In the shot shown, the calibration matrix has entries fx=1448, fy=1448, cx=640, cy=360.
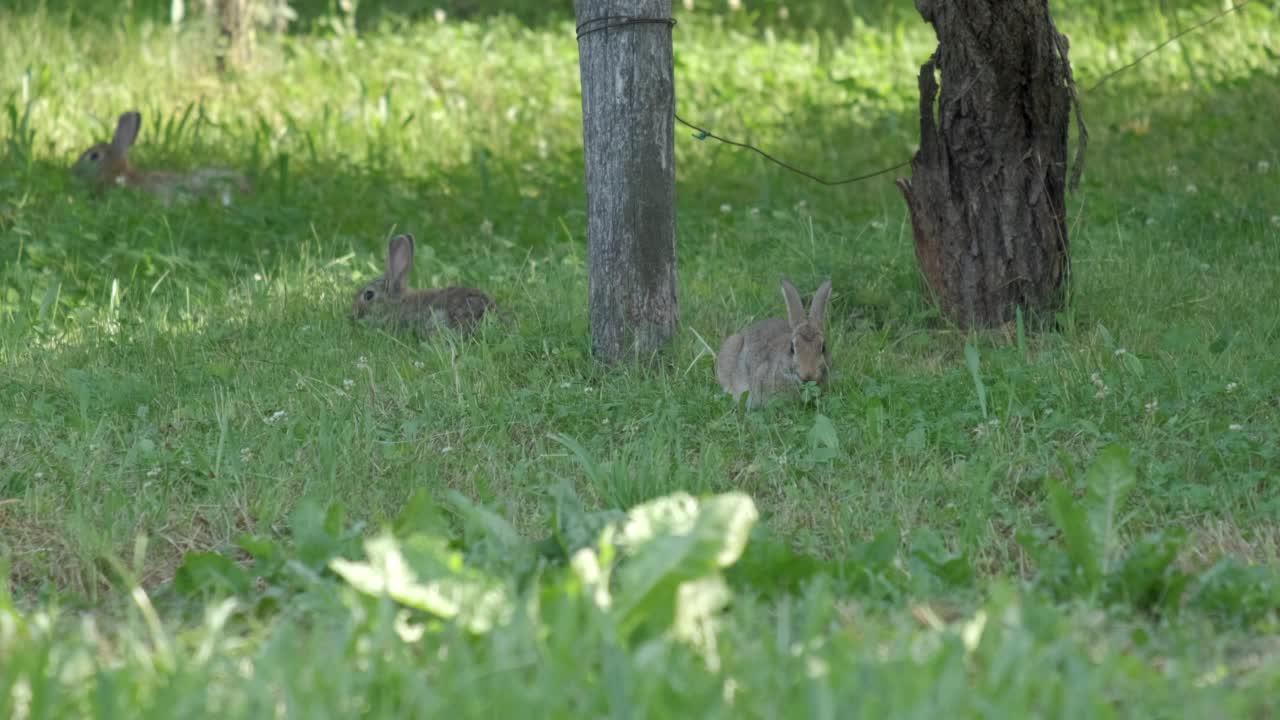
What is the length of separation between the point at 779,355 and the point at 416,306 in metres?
2.28

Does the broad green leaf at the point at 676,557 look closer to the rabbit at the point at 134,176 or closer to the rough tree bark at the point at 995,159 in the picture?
the rough tree bark at the point at 995,159

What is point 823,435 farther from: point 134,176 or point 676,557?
point 134,176

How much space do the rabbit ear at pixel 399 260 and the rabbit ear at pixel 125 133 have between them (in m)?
3.38

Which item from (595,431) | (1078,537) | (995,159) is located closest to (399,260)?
(595,431)

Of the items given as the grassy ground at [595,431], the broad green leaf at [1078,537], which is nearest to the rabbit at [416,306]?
the grassy ground at [595,431]

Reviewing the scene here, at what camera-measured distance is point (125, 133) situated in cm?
1009

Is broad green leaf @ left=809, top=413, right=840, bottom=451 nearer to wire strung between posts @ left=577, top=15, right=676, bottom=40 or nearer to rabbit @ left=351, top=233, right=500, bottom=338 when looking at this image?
wire strung between posts @ left=577, top=15, right=676, bottom=40

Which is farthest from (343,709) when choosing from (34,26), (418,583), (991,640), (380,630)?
(34,26)

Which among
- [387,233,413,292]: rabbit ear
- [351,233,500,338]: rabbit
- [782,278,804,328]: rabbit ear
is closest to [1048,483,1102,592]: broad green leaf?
[782,278,804,328]: rabbit ear

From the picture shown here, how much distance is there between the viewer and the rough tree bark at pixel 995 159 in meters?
6.30

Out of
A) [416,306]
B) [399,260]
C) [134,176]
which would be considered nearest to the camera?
[416,306]

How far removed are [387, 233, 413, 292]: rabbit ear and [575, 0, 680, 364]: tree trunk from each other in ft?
5.38

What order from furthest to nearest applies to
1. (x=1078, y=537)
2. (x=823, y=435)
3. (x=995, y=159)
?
1. (x=995, y=159)
2. (x=823, y=435)
3. (x=1078, y=537)

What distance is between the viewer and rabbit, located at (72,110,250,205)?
9.73 metres
